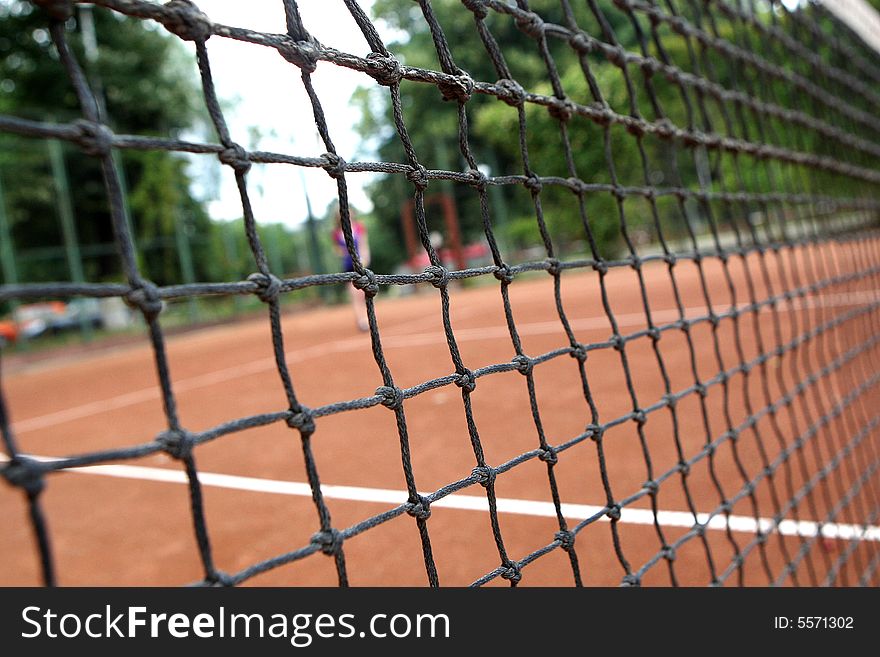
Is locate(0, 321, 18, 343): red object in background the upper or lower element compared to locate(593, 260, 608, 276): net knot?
upper

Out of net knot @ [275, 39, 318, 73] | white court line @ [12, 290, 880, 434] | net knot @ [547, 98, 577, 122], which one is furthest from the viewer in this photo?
white court line @ [12, 290, 880, 434]

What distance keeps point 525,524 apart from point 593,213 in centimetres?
973

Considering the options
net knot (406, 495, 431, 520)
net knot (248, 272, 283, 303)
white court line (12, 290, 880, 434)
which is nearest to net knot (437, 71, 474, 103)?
net knot (248, 272, 283, 303)

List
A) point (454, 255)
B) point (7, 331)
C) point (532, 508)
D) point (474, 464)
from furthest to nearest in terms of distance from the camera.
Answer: point (454, 255), point (7, 331), point (474, 464), point (532, 508)

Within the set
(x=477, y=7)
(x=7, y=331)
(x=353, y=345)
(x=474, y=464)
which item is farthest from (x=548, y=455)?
(x=7, y=331)

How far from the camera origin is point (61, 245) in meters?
8.79

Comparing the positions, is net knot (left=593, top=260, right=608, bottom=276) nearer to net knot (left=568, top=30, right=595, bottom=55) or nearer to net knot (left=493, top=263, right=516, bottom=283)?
net knot (left=493, top=263, right=516, bottom=283)

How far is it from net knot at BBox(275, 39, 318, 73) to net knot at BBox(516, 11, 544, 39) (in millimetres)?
367

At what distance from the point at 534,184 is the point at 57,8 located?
56cm

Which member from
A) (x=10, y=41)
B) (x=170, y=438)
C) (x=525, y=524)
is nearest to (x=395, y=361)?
(x=525, y=524)

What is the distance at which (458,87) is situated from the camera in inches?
28.8

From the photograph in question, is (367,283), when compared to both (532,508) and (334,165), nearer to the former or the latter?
(334,165)

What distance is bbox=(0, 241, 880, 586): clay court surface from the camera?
4.16ft
